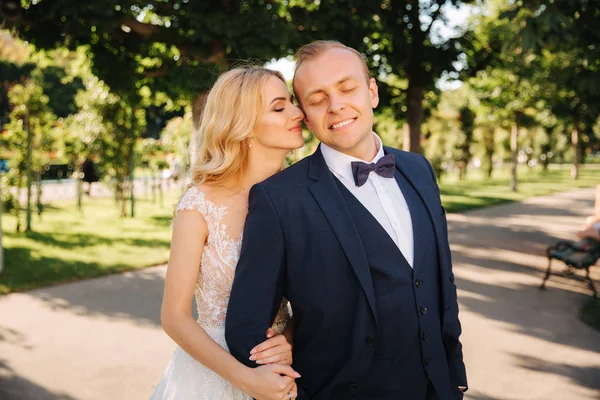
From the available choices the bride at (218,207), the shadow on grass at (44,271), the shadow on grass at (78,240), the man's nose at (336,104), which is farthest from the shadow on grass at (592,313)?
the shadow on grass at (78,240)

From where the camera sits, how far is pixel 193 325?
2078 millimetres

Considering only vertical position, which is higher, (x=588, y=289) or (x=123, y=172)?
(x=123, y=172)

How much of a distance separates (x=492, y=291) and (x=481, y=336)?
182 cm

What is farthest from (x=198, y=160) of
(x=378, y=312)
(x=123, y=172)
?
(x=123, y=172)

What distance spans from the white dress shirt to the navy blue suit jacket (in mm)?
113

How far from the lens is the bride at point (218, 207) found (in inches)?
83.5

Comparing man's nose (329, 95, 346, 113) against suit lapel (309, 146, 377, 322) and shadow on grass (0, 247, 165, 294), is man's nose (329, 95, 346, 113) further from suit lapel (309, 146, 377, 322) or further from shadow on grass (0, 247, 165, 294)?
shadow on grass (0, 247, 165, 294)

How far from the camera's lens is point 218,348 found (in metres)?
1.98

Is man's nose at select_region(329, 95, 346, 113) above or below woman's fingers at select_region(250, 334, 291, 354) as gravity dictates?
above

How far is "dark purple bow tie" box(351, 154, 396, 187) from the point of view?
2062mm

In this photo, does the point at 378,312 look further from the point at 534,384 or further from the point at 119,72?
the point at 119,72

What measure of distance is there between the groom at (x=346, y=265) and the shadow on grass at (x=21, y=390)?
2955 millimetres

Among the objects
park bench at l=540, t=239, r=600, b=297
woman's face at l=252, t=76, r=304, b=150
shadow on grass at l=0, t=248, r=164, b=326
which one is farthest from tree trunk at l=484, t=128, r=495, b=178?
woman's face at l=252, t=76, r=304, b=150

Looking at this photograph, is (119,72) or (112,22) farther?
(119,72)
